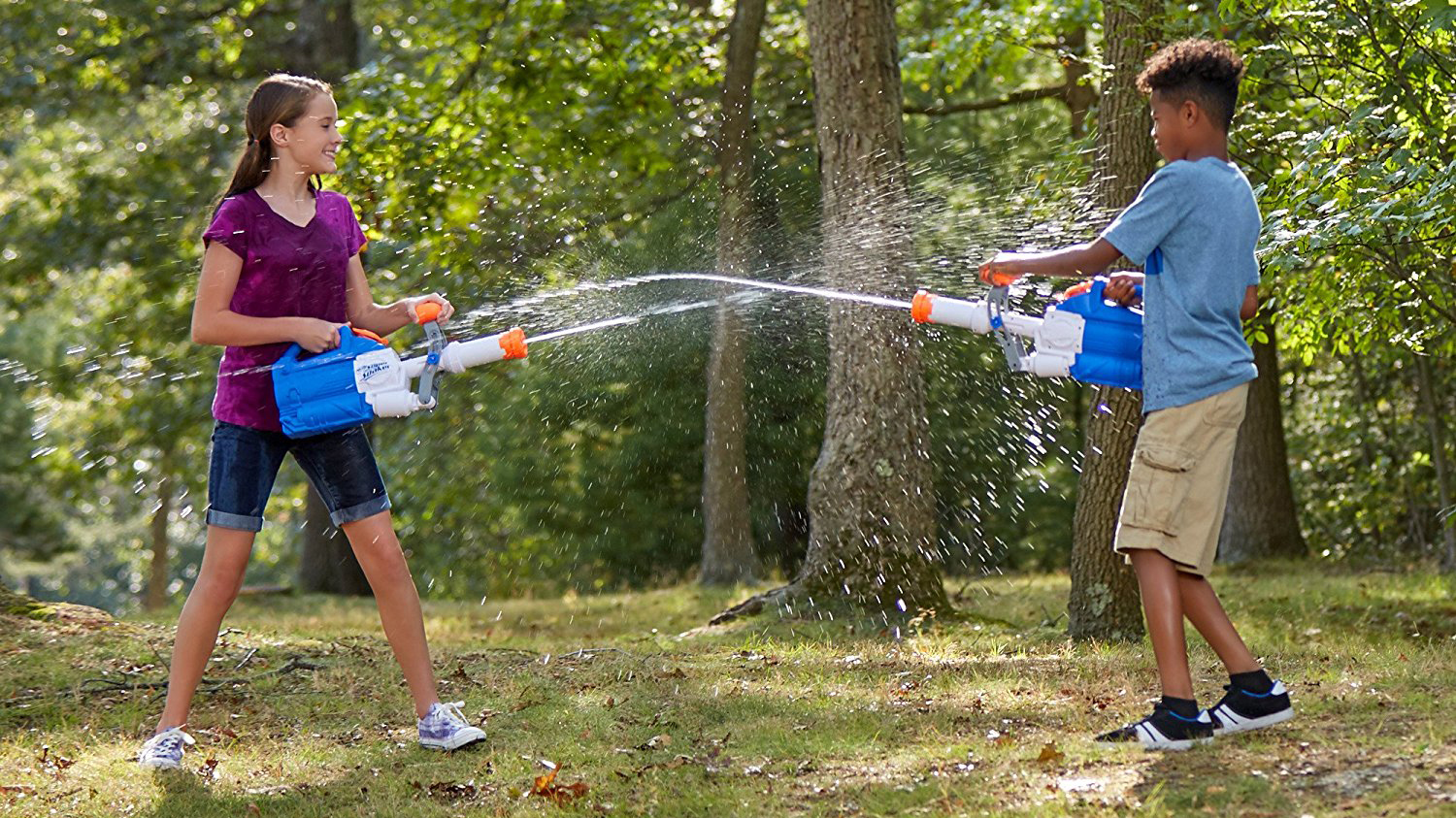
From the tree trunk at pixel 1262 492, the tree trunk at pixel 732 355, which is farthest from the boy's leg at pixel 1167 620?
the tree trunk at pixel 1262 492

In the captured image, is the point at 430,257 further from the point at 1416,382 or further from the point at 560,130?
the point at 1416,382

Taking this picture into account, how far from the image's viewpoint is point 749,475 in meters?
14.1

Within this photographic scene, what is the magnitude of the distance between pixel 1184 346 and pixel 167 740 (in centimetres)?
299

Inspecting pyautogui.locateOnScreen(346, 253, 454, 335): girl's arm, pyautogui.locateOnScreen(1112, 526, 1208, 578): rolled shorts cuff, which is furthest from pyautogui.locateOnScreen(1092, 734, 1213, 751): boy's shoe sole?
pyautogui.locateOnScreen(346, 253, 454, 335): girl's arm

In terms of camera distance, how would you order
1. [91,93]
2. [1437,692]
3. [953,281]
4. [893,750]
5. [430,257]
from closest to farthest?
[893,750]
[1437,692]
[953,281]
[430,257]
[91,93]

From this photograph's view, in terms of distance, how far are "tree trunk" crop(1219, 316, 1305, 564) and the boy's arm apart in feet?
26.4

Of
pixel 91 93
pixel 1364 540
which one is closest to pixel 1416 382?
pixel 1364 540

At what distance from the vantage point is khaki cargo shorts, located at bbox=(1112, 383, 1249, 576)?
3537mm

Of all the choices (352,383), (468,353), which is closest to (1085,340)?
(468,353)

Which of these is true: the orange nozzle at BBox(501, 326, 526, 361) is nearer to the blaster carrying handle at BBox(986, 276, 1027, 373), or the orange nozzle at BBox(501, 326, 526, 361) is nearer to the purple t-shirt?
the purple t-shirt

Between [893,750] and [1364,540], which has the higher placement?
[893,750]

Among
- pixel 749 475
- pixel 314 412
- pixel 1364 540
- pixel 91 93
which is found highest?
pixel 91 93

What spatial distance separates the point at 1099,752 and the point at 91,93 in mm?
13344

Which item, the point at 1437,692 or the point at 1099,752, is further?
the point at 1437,692
